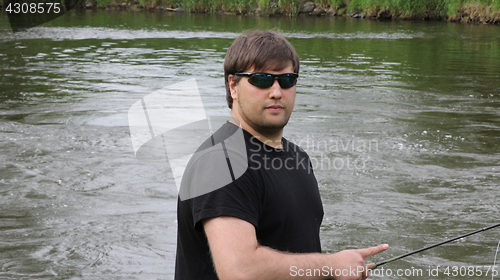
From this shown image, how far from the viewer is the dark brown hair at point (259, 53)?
1871mm

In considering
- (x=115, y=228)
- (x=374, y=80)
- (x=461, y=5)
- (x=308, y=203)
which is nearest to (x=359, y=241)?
(x=115, y=228)

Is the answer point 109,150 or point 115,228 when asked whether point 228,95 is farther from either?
point 109,150

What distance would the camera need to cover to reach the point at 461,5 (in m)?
34.0

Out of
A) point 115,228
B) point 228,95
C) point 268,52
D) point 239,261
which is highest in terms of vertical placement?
point 268,52

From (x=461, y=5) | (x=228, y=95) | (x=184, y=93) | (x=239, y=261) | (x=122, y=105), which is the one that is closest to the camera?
(x=239, y=261)

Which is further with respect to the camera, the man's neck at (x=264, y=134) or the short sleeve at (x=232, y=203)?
the man's neck at (x=264, y=134)

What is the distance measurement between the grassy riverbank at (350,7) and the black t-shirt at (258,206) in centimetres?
3404

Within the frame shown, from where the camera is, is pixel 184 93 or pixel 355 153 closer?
pixel 355 153

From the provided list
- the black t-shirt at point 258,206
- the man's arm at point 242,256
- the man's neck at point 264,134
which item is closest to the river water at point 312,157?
the man's neck at point 264,134

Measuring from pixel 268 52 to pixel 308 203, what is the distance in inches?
22.9

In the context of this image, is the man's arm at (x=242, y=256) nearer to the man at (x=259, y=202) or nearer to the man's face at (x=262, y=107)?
the man at (x=259, y=202)

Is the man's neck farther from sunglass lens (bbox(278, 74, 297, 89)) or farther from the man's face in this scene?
sunglass lens (bbox(278, 74, 297, 89))

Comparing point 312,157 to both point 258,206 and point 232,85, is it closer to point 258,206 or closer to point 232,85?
point 232,85

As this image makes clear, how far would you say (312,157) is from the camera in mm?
7246
